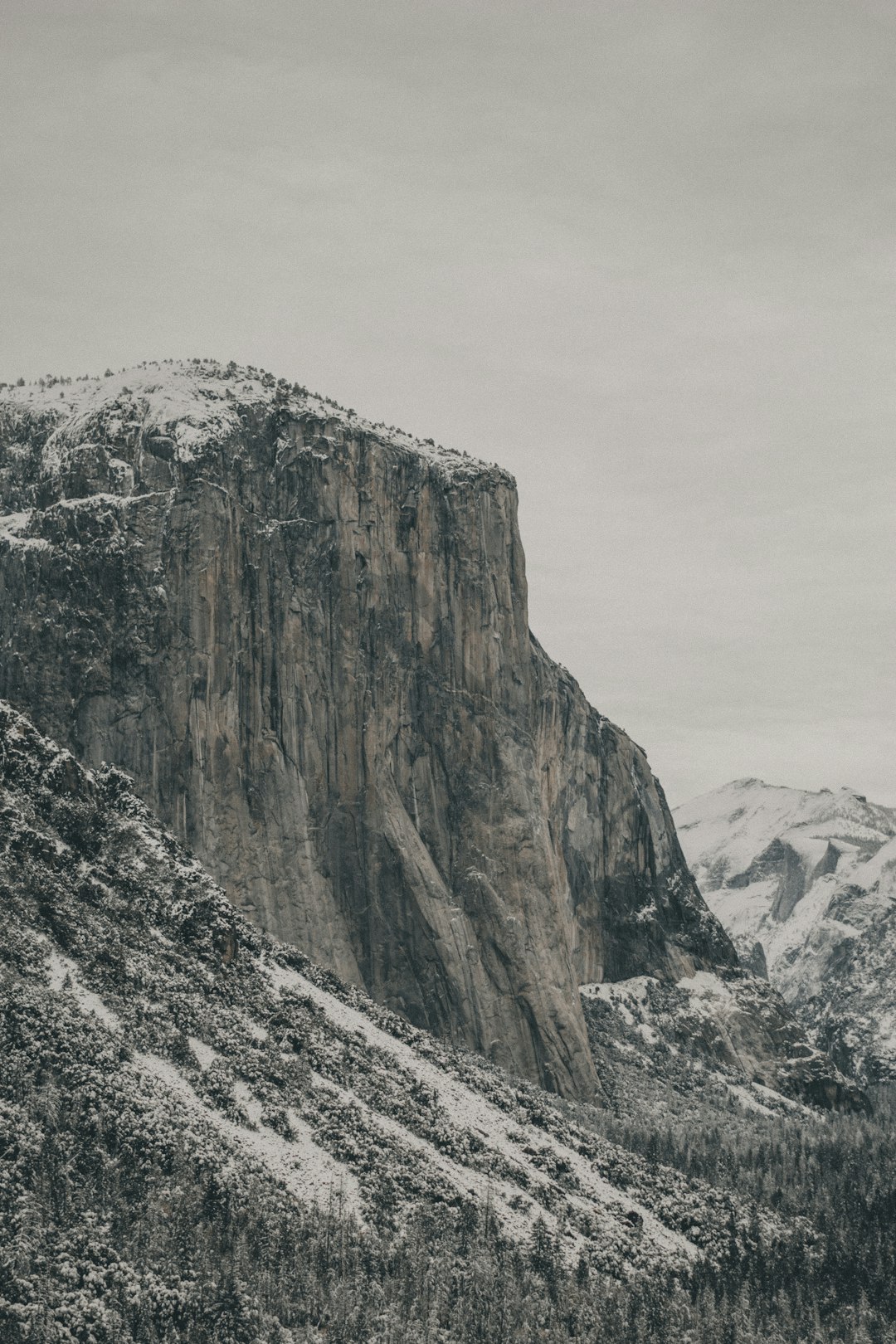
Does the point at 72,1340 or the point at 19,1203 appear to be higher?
the point at 19,1203

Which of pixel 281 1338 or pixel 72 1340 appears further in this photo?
pixel 281 1338

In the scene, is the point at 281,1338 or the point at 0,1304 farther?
the point at 281,1338

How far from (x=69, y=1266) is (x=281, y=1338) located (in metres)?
23.5

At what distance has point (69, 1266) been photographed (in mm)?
192875

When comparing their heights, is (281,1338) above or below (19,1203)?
below

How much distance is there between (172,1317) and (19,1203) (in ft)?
63.4

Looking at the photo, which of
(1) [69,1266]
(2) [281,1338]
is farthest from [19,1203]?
(2) [281,1338]

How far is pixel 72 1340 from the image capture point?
186 metres

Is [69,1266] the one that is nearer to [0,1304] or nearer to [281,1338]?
[0,1304]

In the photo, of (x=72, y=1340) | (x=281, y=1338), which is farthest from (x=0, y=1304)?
(x=281, y=1338)

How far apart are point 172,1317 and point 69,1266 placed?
11780 millimetres

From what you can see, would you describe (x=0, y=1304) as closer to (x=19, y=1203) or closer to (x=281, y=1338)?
(x=19, y=1203)

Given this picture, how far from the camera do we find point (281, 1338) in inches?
7859

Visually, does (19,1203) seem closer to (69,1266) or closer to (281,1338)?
(69,1266)
